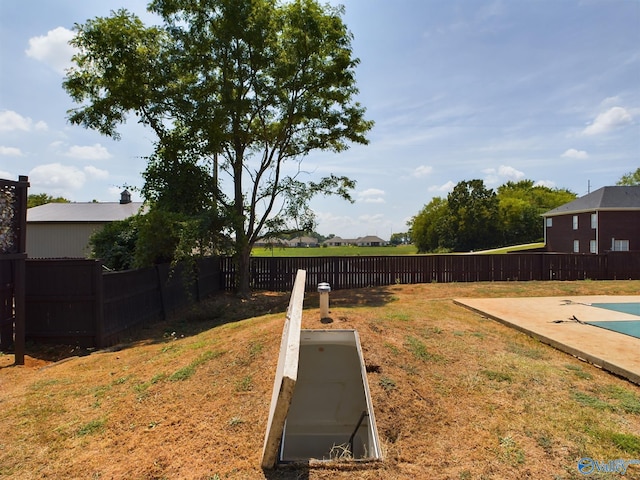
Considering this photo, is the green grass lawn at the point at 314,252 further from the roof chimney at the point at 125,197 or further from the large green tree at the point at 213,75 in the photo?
the roof chimney at the point at 125,197

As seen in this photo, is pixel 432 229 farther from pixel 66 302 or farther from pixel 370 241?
pixel 370 241

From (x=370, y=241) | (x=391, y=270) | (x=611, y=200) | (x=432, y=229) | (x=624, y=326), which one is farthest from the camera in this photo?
(x=370, y=241)

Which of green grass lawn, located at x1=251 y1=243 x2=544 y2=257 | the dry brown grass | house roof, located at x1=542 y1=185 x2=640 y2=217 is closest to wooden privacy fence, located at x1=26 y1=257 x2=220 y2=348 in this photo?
the dry brown grass

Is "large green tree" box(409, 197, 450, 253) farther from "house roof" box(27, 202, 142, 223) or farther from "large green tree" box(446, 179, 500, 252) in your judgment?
"house roof" box(27, 202, 142, 223)

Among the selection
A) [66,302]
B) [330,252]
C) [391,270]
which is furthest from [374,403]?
[330,252]

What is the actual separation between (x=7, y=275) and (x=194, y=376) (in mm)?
3984

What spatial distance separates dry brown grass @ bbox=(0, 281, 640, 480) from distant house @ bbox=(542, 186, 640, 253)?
23769 millimetres

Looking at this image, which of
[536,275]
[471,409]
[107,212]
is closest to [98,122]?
[107,212]

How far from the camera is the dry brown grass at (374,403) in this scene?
2707 mm

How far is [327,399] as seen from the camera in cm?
465

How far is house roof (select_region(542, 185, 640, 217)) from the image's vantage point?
78.0 feet

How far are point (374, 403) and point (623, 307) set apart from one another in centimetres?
765

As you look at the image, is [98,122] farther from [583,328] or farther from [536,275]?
[536,275]

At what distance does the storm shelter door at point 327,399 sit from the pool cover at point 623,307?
6.37 meters
